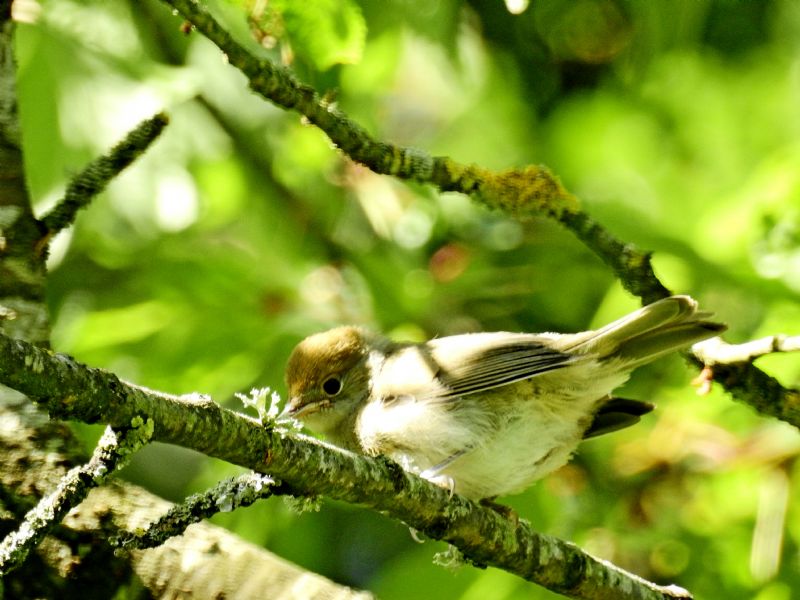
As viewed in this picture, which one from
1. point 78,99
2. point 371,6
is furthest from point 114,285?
point 371,6

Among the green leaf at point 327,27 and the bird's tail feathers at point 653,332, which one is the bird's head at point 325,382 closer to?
the bird's tail feathers at point 653,332

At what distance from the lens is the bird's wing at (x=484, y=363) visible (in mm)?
3650

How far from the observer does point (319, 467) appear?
2199mm

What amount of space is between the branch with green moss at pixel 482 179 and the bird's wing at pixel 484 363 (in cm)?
61

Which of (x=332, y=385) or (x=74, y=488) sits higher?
(x=332, y=385)

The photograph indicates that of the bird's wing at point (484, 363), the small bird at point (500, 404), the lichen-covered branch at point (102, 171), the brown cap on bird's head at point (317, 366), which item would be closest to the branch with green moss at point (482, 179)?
the lichen-covered branch at point (102, 171)

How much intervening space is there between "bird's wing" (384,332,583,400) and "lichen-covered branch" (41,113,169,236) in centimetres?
159

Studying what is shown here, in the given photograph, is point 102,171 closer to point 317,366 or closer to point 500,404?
point 500,404

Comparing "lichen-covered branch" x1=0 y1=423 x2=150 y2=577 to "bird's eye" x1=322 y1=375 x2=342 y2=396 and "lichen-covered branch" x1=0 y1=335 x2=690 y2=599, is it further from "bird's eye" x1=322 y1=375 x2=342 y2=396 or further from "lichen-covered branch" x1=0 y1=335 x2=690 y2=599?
"bird's eye" x1=322 y1=375 x2=342 y2=396

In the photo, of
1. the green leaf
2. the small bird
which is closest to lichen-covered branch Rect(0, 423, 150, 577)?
the green leaf

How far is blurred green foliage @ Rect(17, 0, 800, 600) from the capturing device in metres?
4.05

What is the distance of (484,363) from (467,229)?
2010 millimetres

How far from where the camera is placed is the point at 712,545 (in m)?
4.38

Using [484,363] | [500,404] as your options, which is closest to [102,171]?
[484,363]
